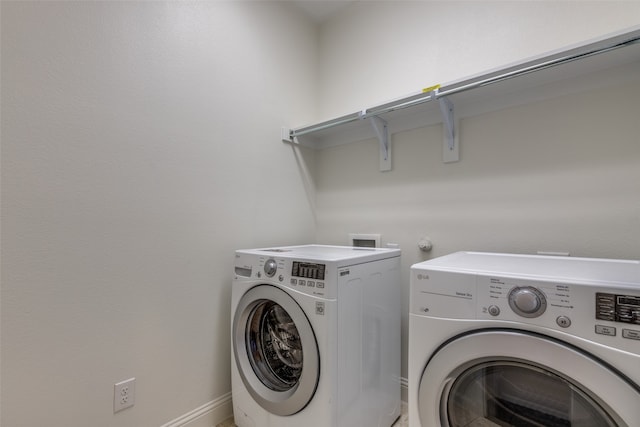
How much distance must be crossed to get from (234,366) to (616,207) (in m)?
1.82

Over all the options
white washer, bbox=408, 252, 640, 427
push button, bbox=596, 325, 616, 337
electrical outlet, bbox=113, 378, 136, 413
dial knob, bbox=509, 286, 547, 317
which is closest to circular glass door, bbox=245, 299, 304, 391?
electrical outlet, bbox=113, 378, 136, 413

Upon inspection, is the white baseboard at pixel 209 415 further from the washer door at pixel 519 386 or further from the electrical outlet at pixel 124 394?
the washer door at pixel 519 386

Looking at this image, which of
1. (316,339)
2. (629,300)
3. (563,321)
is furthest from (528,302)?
(316,339)

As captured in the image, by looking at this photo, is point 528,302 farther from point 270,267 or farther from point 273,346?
point 273,346

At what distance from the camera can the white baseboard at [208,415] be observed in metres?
1.41

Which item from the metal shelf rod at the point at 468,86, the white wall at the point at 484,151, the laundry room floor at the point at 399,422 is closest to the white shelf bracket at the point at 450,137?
the white wall at the point at 484,151

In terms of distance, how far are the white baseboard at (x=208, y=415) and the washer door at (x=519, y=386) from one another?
1125mm

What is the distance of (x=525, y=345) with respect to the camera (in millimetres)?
740

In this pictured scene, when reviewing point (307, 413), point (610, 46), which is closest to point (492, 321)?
point (307, 413)

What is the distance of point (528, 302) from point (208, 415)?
155cm

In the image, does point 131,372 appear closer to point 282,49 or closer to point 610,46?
point 282,49

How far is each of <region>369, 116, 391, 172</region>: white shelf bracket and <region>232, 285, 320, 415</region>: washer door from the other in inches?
40.5

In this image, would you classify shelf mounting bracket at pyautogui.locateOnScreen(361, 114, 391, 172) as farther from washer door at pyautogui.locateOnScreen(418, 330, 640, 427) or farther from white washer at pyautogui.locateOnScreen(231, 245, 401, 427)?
washer door at pyautogui.locateOnScreen(418, 330, 640, 427)

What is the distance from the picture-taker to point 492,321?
2.60 ft
